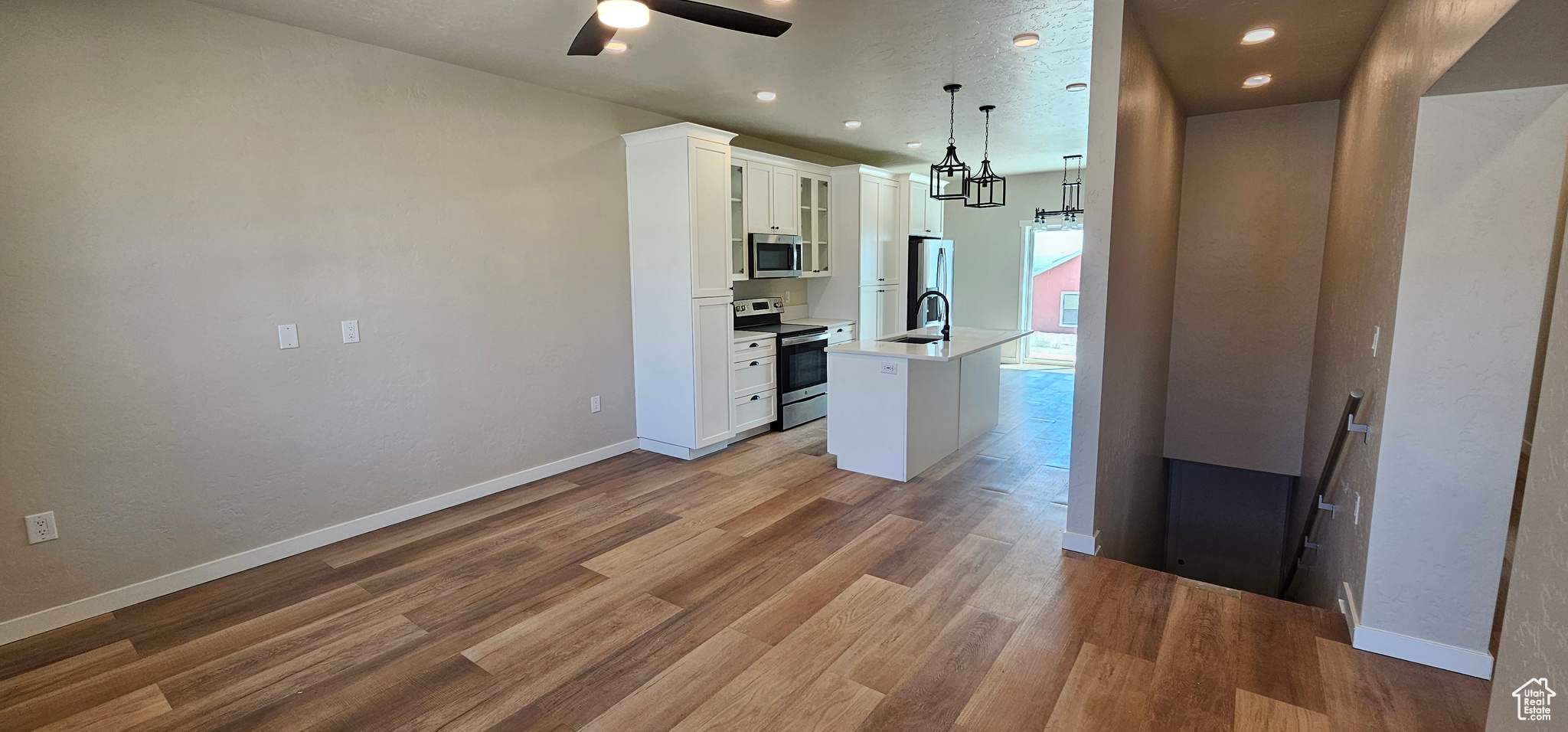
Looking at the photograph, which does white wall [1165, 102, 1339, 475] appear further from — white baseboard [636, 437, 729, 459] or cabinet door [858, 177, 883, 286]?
white baseboard [636, 437, 729, 459]

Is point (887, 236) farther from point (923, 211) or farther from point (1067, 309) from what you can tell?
point (1067, 309)

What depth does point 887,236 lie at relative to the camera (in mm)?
6582

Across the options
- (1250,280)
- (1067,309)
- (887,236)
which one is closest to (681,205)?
(887,236)

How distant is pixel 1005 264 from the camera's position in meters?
8.61

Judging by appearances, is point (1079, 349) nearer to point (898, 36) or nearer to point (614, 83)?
point (898, 36)

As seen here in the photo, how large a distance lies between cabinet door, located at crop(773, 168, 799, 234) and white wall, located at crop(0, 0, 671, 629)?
5.55 ft

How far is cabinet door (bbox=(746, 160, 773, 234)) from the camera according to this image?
5.19 meters

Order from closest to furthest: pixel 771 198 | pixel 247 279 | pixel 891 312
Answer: pixel 247 279
pixel 771 198
pixel 891 312

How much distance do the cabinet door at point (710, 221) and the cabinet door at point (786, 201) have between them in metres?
0.80

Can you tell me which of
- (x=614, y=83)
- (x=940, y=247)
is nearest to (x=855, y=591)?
(x=614, y=83)

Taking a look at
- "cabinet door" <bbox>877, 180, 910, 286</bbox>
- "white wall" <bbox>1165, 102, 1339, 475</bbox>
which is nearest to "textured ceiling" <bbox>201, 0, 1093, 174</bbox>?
"white wall" <bbox>1165, 102, 1339, 475</bbox>

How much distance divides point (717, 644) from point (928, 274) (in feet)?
17.6

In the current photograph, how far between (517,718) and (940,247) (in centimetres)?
625

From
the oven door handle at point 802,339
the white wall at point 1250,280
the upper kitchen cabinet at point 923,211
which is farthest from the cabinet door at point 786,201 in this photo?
the white wall at point 1250,280
